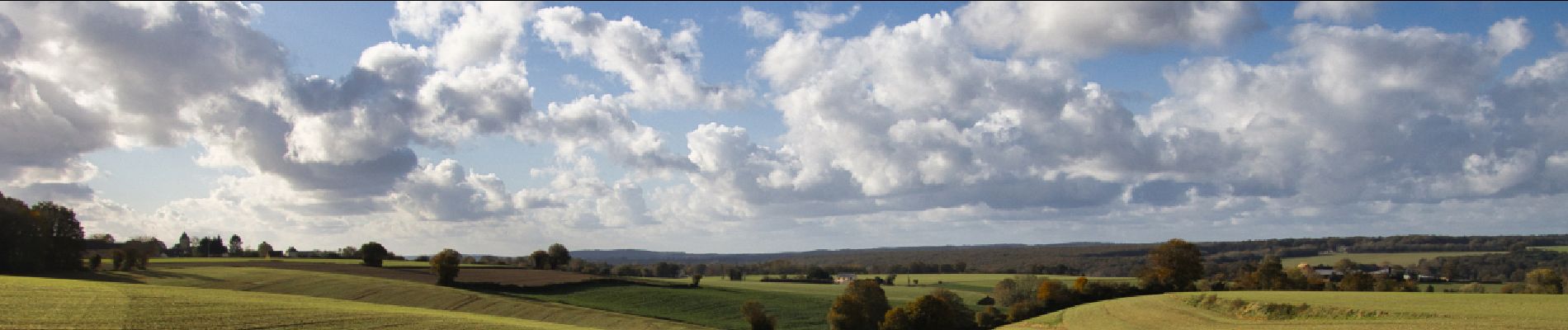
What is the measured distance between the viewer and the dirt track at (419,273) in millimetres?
103688

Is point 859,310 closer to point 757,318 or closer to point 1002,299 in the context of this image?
point 757,318

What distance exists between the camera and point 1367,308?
44000 mm

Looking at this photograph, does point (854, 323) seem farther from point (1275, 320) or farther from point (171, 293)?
point (171, 293)

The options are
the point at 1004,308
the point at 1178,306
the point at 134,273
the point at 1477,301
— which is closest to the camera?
the point at 1477,301

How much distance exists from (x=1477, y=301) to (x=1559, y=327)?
1098cm

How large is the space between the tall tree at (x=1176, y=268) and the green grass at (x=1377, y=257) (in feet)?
228

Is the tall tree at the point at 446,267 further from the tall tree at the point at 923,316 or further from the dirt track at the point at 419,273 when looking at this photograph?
the tall tree at the point at 923,316

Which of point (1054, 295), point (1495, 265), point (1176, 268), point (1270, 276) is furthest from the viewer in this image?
point (1495, 265)

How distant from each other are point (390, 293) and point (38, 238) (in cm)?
3500

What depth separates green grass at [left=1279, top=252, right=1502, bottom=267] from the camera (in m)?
164

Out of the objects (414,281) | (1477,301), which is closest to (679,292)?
(414,281)

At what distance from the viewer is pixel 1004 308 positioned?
98500 millimetres

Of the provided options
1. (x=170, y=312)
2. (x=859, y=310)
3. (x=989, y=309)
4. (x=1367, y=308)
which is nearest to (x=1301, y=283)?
(x=989, y=309)

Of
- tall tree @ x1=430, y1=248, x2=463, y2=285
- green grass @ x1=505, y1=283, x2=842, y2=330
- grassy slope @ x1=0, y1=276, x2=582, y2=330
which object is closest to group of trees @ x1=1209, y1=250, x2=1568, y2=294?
green grass @ x1=505, y1=283, x2=842, y2=330
